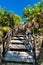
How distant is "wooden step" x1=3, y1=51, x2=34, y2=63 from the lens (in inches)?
590

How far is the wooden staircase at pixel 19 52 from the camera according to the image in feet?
49.3

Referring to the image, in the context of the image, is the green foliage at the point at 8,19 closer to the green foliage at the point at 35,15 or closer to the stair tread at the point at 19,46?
the green foliage at the point at 35,15

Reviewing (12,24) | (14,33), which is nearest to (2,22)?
(12,24)

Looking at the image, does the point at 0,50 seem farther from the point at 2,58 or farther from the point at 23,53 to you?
the point at 23,53

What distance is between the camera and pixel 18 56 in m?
15.6

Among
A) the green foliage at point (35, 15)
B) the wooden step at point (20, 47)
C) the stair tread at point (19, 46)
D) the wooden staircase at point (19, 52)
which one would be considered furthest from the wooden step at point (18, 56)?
the green foliage at point (35, 15)

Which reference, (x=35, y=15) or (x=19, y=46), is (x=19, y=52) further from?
(x=35, y=15)

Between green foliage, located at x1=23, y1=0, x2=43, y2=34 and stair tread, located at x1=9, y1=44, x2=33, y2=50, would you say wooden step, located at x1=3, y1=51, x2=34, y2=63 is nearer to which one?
stair tread, located at x1=9, y1=44, x2=33, y2=50

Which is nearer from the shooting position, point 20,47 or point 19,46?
point 20,47

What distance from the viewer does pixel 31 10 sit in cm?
2897

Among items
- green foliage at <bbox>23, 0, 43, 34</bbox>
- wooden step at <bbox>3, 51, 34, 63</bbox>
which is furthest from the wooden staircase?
green foliage at <bbox>23, 0, 43, 34</bbox>

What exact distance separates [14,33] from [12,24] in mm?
5044

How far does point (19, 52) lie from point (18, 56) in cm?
73

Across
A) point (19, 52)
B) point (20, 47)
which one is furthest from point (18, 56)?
point (20, 47)
